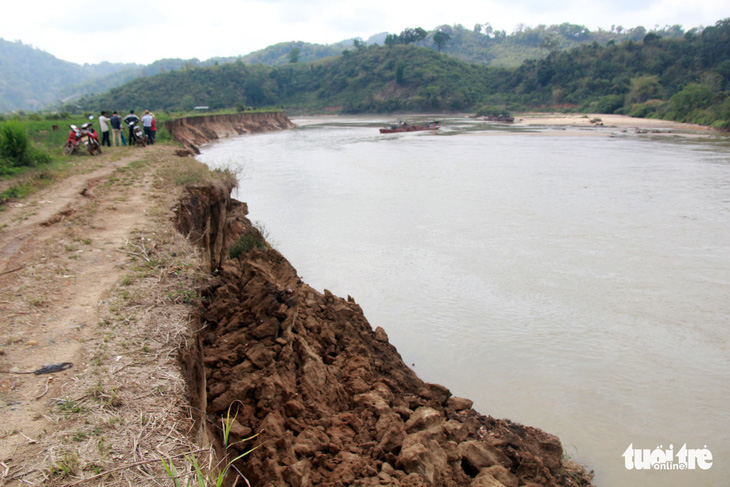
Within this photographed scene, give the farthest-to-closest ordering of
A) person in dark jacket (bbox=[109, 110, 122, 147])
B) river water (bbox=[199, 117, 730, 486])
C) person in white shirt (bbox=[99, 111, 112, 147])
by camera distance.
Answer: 1. person in dark jacket (bbox=[109, 110, 122, 147])
2. person in white shirt (bbox=[99, 111, 112, 147])
3. river water (bbox=[199, 117, 730, 486])

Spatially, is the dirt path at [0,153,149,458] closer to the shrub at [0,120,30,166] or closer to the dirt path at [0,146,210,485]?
the dirt path at [0,146,210,485]

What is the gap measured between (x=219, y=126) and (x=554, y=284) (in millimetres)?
44555

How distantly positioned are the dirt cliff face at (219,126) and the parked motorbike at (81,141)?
15808 mm

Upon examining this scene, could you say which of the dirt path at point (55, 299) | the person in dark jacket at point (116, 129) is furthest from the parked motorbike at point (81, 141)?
the dirt path at point (55, 299)

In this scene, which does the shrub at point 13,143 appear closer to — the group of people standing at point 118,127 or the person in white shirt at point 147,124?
the group of people standing at point 118,127

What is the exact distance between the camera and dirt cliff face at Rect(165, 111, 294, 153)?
115ft

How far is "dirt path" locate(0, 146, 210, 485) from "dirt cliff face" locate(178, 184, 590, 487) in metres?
1.12

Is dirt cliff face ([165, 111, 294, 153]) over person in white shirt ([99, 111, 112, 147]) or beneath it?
over

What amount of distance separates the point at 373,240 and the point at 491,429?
961 centimetres

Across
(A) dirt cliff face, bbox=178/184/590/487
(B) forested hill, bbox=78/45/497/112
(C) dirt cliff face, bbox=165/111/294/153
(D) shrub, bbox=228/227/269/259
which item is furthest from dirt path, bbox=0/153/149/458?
(B) forested hill, bbox=78/45/497/112

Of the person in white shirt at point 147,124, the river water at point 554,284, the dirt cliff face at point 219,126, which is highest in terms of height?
the dirt cliff face at point 219,126

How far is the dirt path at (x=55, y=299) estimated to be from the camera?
3.44m

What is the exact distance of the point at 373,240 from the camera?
15.3 meters

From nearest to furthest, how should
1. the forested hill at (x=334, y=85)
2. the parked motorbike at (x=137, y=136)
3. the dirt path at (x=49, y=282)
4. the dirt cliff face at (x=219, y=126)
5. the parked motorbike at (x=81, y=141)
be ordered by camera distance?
the dirt path at (x=49, y=282)
the parked motorbike at (x=81, y=141)
the parked motorbike at (x=137, y=136)
the dirt cliff face at (x=219, y=126)
the forested hill at (x=334, y=85)
